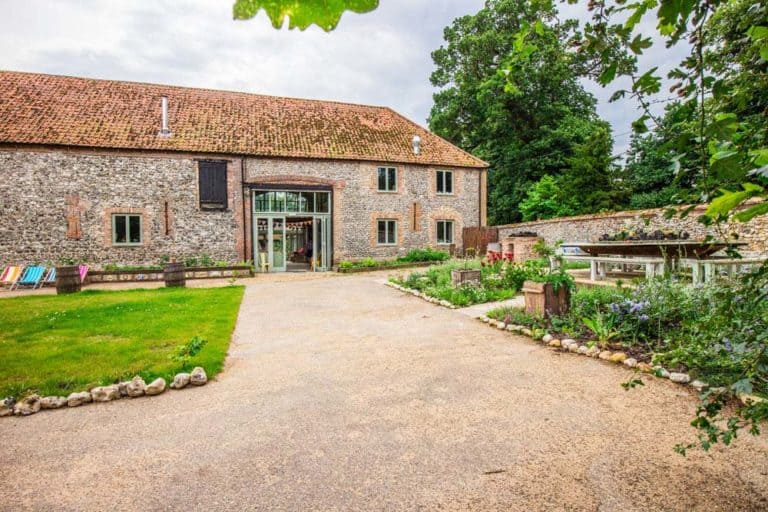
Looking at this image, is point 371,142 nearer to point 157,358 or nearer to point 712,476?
point 157,358

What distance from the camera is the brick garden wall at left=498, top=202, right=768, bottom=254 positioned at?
31.8 ft

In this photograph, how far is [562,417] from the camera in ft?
11.6

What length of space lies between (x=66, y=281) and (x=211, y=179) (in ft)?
24.5

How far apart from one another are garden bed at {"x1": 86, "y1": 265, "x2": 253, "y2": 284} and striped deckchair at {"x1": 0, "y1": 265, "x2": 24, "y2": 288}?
2.19 meters

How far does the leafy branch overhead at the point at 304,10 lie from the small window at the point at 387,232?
764 inches

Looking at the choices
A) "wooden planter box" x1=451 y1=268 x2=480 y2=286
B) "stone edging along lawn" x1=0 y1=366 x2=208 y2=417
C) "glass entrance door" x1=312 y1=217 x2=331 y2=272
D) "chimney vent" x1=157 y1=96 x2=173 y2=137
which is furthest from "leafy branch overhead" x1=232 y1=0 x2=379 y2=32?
"chimney vent" x1=157 y1=96 x2=173 y2=137

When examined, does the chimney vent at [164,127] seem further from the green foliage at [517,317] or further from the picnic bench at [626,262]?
the picnic bench at [626,262]

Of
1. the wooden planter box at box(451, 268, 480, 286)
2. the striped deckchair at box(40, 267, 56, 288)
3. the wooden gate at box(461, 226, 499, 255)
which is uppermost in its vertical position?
the wooden gate at box(461, 226, 499, 255)

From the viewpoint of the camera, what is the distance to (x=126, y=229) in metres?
17.1

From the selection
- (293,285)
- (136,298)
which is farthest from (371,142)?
(136,298)

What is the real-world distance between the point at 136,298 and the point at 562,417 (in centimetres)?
1030

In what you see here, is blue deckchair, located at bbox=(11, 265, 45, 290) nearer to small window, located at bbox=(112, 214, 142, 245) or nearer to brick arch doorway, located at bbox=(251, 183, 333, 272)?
small window, located at bbox=(112, 214, 142, 245)

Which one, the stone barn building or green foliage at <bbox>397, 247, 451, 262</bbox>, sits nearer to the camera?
the stone barn building

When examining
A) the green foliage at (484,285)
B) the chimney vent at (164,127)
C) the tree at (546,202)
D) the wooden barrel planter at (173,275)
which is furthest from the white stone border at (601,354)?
the tree at (546,202)
